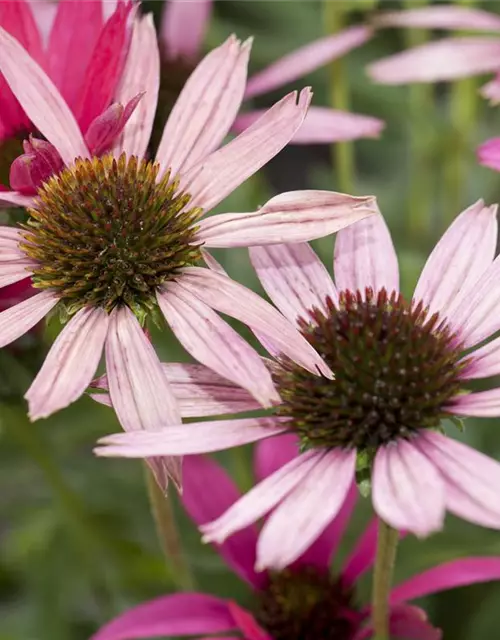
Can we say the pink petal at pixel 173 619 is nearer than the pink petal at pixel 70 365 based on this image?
No

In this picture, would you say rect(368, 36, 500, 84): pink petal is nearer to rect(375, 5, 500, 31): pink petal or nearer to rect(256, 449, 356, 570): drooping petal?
rect(375, 5, 500, 31): pink petal

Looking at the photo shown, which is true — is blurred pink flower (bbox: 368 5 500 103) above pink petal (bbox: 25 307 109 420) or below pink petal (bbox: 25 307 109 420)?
above

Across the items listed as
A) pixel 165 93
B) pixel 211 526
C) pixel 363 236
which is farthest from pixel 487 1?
pixel 211 526

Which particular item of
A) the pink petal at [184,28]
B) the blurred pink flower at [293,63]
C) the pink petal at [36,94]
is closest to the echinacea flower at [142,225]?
the pink petal at [36,94]

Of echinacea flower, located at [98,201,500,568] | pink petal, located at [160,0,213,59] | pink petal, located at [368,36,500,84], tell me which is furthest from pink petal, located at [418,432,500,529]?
pink petal, located at [160,0,213,59]

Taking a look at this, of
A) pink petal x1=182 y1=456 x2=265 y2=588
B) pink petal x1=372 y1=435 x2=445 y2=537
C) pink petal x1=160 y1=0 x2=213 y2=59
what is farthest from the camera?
pink petal x1=160 y1=0 x2=213 y2=59

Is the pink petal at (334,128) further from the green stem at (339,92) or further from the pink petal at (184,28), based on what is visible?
the pink petal at (184,28)

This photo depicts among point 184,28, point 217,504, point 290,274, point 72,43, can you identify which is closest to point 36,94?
point 72,43
